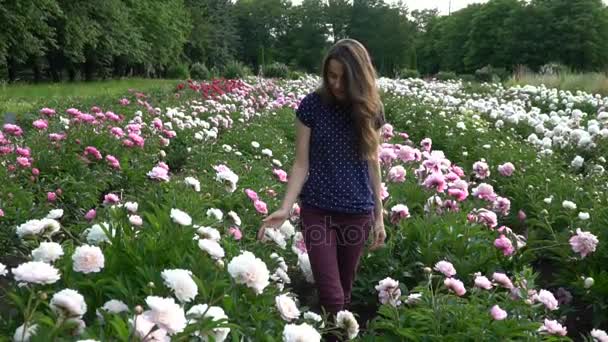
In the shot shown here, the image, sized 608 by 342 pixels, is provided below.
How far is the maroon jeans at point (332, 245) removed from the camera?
2.85 metres

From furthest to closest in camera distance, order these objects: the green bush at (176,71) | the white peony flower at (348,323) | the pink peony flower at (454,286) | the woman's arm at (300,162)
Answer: the green bush at (176,71) → the woman's arm at (300,162) → the pink peony flower at (454,286) → the white peony flower at (348,323)

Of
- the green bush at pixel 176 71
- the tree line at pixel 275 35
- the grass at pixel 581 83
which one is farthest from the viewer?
the green bush at pixel 176 71

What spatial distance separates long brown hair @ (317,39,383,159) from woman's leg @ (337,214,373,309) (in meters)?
0.33

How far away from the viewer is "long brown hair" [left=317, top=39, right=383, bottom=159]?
2.80 metres

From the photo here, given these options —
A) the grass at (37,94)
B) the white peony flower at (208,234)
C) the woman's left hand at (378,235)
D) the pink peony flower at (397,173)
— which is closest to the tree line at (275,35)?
the grass at (37,94)

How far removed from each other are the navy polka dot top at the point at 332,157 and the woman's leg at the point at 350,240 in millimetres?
61

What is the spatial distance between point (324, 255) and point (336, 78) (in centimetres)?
86

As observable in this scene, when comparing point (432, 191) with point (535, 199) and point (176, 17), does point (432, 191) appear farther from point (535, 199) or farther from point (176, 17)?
point (176, 17)

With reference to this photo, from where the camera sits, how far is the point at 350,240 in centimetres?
300

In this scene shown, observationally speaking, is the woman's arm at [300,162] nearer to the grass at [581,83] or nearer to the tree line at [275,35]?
the grass at [581,83]

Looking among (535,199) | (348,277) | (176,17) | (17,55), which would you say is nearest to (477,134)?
(535,199)

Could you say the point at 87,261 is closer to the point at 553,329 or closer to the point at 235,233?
the point at 235,233

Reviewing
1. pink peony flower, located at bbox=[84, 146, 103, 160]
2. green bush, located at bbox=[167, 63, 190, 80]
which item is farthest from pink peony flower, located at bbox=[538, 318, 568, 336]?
green bush, located at bbox=[167, 63, 190, 80]

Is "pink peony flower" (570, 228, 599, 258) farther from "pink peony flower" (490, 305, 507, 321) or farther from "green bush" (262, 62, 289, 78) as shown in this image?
"green bush" (262, 62, 289, 78)
